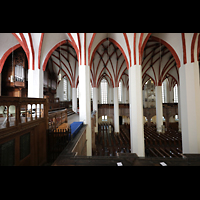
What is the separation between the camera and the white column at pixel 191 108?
6.60 m

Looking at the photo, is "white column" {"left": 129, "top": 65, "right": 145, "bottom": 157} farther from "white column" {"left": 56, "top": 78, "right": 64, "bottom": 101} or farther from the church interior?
"white column" {"left": 56, "top": 78, "right": 64, "bottom": 101}

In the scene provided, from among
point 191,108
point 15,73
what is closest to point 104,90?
point 15,73

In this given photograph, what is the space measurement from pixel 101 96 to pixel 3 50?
15.1 metres

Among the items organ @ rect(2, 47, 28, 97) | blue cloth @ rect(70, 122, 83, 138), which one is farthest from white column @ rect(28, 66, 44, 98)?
blue cloth @ rect(70, 122, 83, 138)

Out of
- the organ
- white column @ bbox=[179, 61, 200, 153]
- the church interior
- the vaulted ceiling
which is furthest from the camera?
the organ

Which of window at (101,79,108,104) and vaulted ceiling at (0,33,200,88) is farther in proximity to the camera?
window at (101,79,108,104)

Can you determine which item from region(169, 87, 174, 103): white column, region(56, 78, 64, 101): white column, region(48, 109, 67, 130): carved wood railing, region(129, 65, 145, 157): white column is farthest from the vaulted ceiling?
region(169, 87, 174, 103): white column

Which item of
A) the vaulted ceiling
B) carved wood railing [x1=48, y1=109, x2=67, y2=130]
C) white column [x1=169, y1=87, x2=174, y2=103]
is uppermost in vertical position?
the vaulted ceiling

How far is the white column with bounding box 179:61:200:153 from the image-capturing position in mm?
6601

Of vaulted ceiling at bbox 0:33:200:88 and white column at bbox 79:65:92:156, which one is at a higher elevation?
vaulted ceiling at bbox 0:33:200:88

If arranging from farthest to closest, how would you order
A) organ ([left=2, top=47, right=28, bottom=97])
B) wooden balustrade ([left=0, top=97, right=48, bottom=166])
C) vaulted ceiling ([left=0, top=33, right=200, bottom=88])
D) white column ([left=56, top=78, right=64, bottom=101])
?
white column ([left=56, top=78, right=64, bottom=101]), organ ([left=2, top=47, right=28, bottom=97]), vaulted ceiling ([left=0, top=33, right=200, bottom=88]), wooden balustrade ([left=0, top=97, right=48, bottom=166])

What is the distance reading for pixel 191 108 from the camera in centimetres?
673
